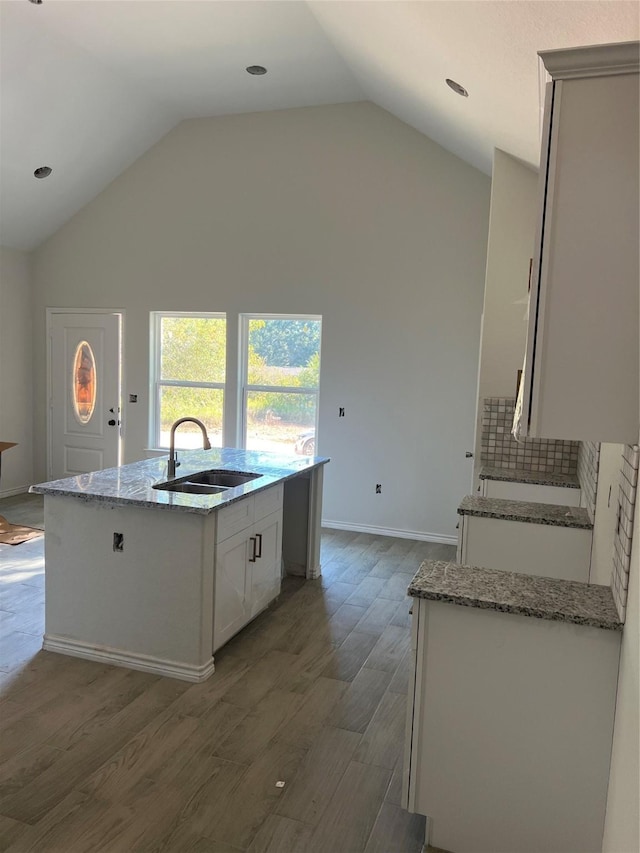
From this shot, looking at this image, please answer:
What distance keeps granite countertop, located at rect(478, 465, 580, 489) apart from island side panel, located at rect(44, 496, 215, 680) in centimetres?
181

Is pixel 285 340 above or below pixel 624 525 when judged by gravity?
above

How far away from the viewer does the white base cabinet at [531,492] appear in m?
3.73

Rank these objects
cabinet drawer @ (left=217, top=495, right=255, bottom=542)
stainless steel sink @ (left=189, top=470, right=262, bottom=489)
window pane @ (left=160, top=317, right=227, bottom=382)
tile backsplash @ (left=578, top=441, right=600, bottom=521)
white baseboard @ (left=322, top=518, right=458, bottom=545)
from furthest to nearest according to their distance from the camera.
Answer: window pane @ (left=160, top=317, right=227, bottom=382), white baseboard @ (left=322, top=518, right=458, bottom=545), stainless steel sink @ (left=189, top=470, right=262, bottom=489), cabinet drawer @ (left=217, top=495, right=255, bottom=542), tile backsplash @ (left=578, top=441, right=600, bottom=521)

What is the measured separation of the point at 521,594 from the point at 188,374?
5.07 meters

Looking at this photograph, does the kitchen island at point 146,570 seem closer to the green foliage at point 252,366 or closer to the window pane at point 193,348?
the green foliage at point 252,366

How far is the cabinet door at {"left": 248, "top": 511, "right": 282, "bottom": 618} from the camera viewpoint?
3664 millimetres

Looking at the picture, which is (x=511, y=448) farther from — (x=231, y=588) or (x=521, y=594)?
(x=521, y=594)

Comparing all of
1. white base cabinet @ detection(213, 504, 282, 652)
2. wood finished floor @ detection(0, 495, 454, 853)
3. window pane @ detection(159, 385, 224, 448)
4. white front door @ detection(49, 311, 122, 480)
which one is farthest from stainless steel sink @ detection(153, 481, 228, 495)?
white front door @ detection(49, 311, 122, 480)

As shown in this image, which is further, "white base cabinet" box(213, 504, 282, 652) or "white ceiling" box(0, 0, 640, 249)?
"white base cabinet" box(213, 504, 282, 652)

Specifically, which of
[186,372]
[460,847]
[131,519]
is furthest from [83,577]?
[186,372]

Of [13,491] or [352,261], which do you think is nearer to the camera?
[352,261]

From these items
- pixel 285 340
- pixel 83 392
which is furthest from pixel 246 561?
pixel 83 392

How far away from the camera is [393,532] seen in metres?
5.86

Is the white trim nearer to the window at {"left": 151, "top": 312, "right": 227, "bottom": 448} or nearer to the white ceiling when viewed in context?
the white ceiling
